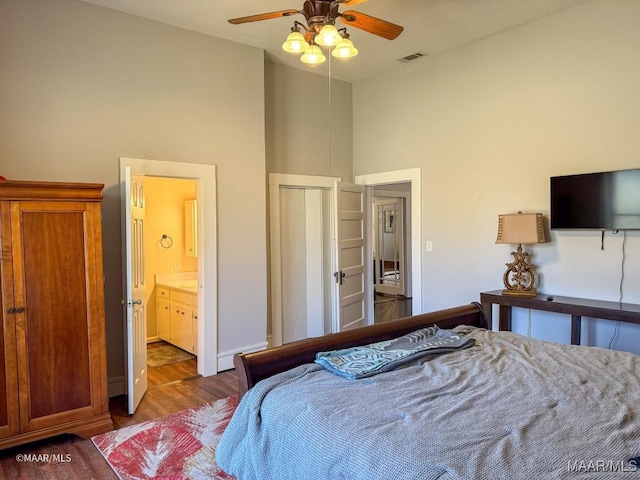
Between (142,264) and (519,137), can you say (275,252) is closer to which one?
(142,264)

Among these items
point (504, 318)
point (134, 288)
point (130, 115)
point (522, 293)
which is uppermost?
point (130, 115)

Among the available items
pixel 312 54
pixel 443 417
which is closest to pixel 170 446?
pixel 443 417

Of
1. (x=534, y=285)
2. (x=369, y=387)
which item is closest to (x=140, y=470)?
(x=369, y=387)

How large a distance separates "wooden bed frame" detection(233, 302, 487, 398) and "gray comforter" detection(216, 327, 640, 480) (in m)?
0.12

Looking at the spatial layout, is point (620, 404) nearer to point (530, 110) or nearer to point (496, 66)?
point (530, 110)

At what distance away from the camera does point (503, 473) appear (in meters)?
1.30

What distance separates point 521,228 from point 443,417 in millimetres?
2688

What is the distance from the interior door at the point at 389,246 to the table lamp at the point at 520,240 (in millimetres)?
4886

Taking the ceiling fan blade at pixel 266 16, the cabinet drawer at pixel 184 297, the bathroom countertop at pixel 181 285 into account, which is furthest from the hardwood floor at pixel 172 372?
the ceiling fan blade at pixel 266 16

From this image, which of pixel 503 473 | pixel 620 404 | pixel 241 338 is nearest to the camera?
pixel 503 473

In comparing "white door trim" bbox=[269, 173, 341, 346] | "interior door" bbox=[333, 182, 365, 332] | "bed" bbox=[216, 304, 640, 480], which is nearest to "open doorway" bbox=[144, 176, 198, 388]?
"white door trim" bbox=[269, 173, 341, 346]

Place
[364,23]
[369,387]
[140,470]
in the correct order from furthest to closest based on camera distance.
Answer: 1. [364,23]
2. [140,470]
3. [369,387]

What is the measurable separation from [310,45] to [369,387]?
2.24 metres

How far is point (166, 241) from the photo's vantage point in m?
5.65
